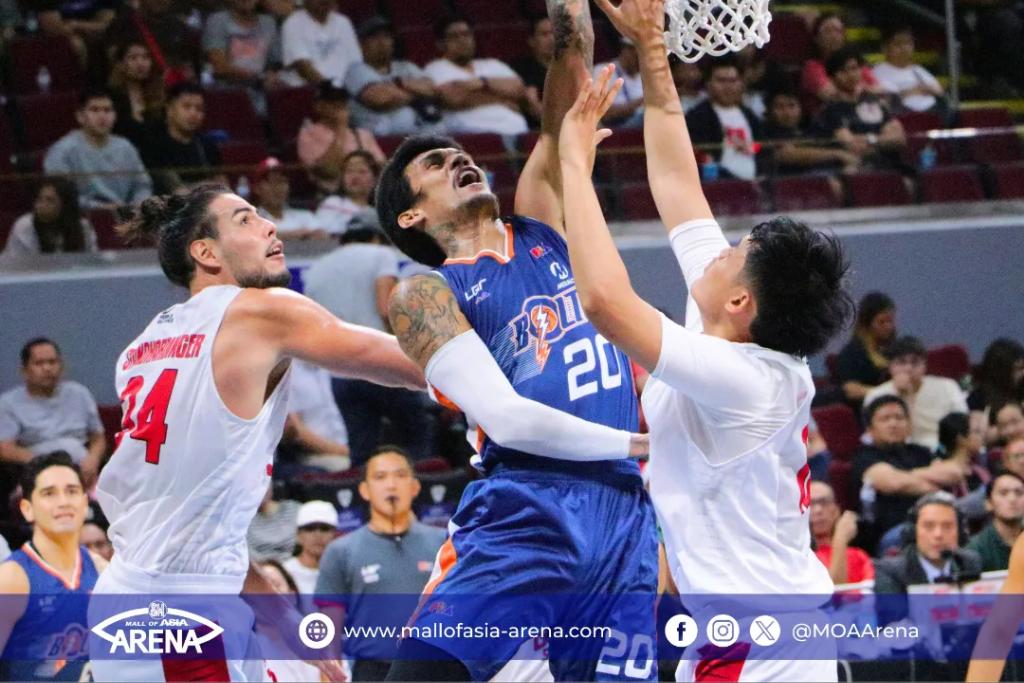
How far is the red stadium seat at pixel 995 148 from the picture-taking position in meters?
10.4

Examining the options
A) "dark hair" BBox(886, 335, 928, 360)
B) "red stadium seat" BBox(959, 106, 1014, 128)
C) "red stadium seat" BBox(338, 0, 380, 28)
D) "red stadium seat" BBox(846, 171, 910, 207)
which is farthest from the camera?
"red stadium seat" BBox(959, 106, 1014, 128)

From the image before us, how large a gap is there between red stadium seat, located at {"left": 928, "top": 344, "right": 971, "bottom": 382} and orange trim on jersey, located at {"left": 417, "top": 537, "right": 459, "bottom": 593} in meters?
6.81

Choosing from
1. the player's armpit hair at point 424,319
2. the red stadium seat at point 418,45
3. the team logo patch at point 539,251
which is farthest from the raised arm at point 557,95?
the red stadium seat at point 418,45

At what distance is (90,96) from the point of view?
9.35 metres

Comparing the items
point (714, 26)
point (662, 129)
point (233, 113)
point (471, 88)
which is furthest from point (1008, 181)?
point (662, 129)

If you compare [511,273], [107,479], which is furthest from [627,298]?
[107,479]

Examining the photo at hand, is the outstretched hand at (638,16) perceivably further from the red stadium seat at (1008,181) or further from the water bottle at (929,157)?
the red stadium seat at (1008,181)

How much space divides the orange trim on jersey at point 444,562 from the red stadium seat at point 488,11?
787 cm

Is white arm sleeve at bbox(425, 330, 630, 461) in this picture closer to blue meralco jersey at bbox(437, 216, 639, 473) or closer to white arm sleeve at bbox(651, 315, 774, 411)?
blue meralco jersey at bbox(437, 216, 639, 473)

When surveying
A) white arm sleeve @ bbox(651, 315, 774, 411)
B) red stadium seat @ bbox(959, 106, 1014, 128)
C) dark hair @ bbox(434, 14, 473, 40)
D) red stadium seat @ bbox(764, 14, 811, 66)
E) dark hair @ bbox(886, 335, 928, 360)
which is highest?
dark hair @ bbox(434, 14, 473, 40)

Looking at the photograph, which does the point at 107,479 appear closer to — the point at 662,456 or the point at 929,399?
the point at 662,456

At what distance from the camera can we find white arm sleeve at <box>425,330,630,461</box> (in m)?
3.77

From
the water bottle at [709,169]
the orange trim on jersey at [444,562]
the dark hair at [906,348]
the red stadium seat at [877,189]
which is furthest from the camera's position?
the red stadium seat at [877,189]

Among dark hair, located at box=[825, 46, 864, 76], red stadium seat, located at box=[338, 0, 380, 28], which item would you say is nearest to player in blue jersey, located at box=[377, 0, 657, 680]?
red stadium seat, located at box=[338, 0, 380, 28]
